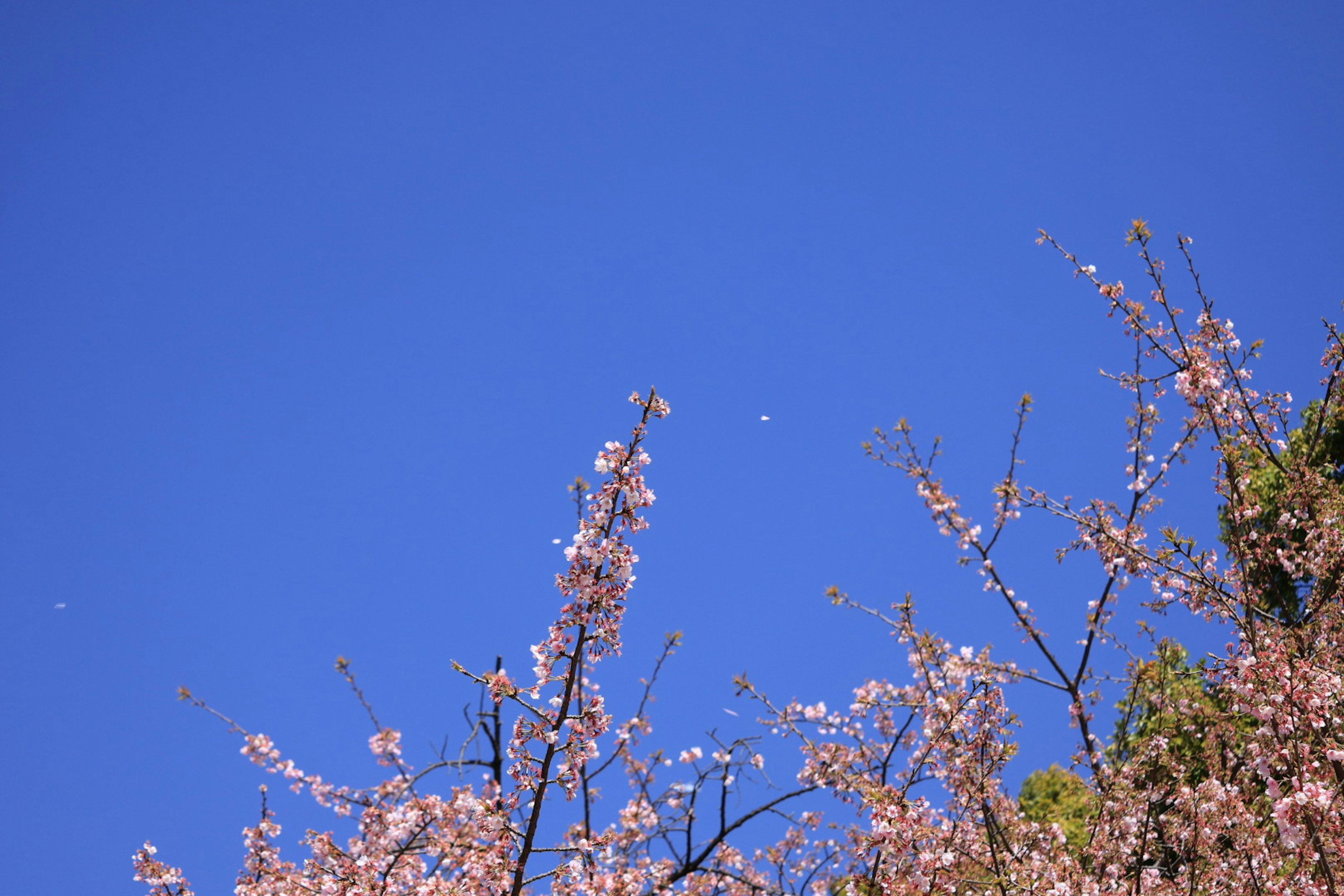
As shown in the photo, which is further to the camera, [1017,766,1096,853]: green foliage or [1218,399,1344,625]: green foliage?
[1017,766,1096,853]: green foliage

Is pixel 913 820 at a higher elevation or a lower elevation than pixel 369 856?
lower

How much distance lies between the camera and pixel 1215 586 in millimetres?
4844

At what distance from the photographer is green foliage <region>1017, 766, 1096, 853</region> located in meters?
7.12

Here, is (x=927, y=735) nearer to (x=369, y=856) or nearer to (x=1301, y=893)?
(x=1301, y=893)

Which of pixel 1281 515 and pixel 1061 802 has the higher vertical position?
pixel 1061 802

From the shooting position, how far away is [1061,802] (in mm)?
12305

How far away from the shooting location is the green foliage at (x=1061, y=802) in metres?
Answer: 7.12

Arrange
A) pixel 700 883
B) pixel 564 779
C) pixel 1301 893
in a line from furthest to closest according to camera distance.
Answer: pixel 700 883 → pixel 1301 893 → pixel 564 779

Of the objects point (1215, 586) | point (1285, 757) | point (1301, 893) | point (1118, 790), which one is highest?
point (1215, 586)

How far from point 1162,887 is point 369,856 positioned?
5.31m

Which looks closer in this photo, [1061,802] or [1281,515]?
[1281,515]

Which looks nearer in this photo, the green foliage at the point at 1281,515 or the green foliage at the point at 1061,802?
the green foliage at the point at 1281,515

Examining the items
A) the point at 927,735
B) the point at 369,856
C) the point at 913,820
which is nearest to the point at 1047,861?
the point at 927,735

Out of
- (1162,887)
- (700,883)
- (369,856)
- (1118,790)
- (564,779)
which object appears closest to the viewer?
(564,779)
